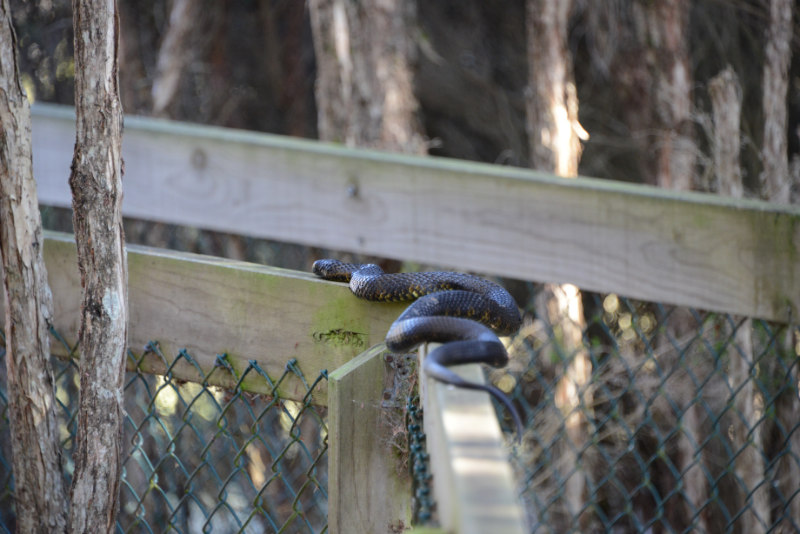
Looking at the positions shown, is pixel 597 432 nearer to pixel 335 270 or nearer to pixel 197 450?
pixel 335 270

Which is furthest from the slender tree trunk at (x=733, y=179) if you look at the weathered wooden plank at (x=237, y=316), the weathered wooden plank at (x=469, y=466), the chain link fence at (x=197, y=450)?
the weathered wooden plank at (x=469, y=466)

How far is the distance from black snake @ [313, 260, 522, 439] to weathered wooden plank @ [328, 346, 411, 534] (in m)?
0.08

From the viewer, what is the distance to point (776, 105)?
328 cm

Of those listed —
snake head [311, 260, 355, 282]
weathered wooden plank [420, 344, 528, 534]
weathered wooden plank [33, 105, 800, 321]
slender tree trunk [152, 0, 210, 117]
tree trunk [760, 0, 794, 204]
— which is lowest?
weathered wooden plank [420, 344, 528, 534]

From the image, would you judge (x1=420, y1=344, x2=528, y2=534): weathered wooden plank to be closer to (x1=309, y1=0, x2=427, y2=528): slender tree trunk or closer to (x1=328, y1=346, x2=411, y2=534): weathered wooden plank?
(x1=328, y1=346, x2=411, y2=534): weathered wooden plank

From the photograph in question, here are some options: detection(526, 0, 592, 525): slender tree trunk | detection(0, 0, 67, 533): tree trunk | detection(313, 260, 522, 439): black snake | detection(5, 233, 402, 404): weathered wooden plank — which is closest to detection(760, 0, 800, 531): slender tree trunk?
detection(526, 0, 592, 525): slender tree trunk

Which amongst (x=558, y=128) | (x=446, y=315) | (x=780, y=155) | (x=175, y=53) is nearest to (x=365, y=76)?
(x=558, y=128)

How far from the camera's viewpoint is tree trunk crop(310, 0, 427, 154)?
3.94 meters

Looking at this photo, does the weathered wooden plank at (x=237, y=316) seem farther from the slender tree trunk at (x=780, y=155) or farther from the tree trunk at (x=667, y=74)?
the tree trunk at (x=667, y=74)

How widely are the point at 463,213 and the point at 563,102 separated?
1.77 metres

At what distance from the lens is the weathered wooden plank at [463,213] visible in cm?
211

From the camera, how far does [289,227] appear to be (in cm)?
268

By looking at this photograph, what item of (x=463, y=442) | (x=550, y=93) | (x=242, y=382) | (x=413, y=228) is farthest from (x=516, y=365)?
(x=463, y=442)

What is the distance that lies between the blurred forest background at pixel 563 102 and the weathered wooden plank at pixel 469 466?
186cm
